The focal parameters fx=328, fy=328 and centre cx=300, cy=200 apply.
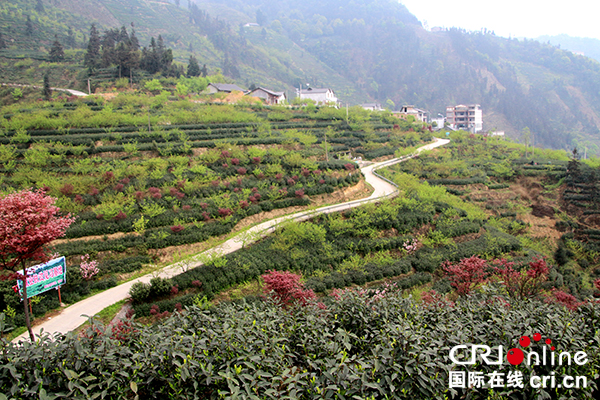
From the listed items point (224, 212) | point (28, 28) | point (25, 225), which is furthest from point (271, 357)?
point (28, 28)

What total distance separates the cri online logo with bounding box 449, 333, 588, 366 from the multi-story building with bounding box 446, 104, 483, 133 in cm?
10220

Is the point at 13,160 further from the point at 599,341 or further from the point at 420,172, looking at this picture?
the point at 420,172

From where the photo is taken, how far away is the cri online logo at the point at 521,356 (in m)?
5.99

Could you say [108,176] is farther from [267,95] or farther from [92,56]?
[92,56]

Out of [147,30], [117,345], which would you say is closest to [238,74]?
[147,30]

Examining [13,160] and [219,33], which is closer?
[13,160]

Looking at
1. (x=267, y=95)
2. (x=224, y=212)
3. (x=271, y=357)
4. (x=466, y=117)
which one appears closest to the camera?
(x=271, y=357)

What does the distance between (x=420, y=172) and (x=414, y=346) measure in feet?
112

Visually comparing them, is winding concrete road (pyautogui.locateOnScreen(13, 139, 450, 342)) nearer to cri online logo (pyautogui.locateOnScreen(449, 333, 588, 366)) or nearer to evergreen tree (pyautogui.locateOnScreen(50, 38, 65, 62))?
cri online logo (pyautogui.locateOnScreen(449, 333, 588, 366))

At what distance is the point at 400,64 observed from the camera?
581 ft

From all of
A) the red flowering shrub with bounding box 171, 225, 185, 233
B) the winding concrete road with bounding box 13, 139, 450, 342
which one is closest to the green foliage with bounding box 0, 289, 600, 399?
the winding concrete road with bounding box 13, 139, 450, 342

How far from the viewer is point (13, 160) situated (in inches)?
948

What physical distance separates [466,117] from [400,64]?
296ft

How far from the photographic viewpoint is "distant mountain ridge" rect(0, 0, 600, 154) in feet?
382
